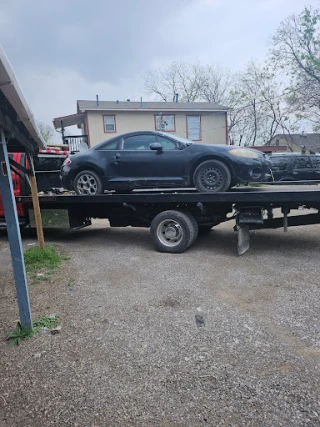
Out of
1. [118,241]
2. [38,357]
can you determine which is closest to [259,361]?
[38,357]

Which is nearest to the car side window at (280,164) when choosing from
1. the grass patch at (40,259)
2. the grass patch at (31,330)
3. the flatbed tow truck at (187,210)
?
the flatbed tow truck at (187,210)

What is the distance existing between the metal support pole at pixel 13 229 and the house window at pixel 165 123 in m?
20.6

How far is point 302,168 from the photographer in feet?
33.5

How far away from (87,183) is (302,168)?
23.1 feet

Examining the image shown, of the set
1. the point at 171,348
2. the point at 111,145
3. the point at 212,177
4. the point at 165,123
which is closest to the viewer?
the point at 171,348

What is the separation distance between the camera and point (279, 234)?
7.50m


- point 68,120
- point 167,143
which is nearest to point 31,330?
point 167,143

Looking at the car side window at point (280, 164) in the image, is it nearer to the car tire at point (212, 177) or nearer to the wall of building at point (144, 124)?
the car tire at point (212, 177)

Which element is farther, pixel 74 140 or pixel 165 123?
pixel 165 123

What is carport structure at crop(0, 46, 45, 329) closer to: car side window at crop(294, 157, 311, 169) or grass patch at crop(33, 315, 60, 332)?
grass patch at crop(33, 315, 60, 332)

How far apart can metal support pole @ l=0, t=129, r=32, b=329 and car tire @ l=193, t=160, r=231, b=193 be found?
3.84m

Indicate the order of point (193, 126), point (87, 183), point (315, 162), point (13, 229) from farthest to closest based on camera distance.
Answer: point (193, 126), point (315, 162), point (87, 183), point (13, 229)

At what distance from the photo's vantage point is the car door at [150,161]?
6.36m

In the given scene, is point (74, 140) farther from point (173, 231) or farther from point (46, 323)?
point (46, 323)
